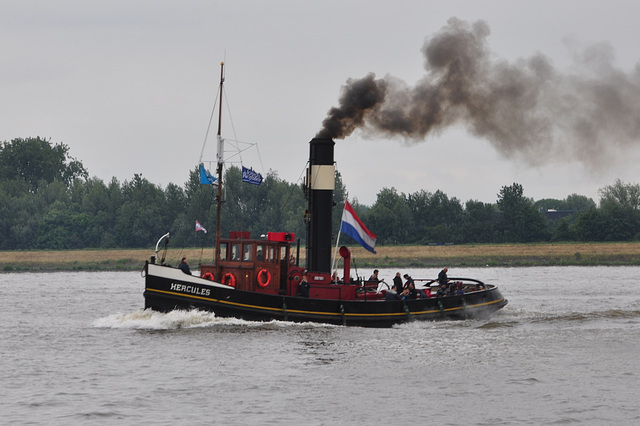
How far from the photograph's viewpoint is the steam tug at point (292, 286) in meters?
30.2

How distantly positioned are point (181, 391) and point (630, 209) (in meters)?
94.3

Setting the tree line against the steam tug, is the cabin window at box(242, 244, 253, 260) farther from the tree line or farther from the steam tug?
the tree line

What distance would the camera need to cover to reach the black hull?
1184 inches

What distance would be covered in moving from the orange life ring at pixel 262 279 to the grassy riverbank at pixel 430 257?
56.3 metres

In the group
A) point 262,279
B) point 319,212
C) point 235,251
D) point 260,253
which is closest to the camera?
point 262,279

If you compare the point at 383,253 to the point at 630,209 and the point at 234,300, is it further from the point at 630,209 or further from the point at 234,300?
the point at 234,300

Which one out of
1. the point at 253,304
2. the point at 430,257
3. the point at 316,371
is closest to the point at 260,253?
the point at 253,304

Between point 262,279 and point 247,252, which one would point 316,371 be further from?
point 247,252

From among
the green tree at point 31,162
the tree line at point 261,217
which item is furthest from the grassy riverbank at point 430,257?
the green tree at point 31,162

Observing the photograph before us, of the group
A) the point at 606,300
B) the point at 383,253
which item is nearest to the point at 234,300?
the point at 606,300

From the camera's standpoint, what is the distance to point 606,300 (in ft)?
151

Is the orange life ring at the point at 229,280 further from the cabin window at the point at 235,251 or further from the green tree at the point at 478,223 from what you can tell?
the green tree at the point at 478,223

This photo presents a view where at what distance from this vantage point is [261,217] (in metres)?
105

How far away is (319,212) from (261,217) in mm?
73144
